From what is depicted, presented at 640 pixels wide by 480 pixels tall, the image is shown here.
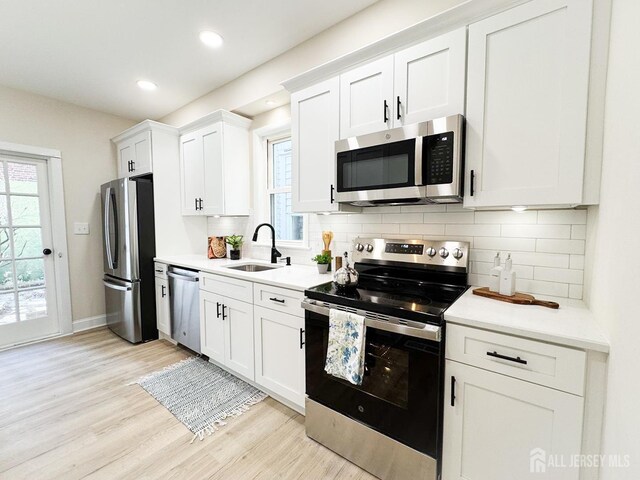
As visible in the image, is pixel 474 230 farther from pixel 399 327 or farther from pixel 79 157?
pixel 79 157

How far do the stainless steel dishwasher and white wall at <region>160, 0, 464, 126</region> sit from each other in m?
1.78

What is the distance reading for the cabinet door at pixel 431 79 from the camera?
4.90 ft

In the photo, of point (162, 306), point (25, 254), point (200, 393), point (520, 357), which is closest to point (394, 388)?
point (520, 357)

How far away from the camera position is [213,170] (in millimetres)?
3031

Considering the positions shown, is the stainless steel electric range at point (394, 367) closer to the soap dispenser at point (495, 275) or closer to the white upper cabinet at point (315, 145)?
the soap dispenser at point (495, 275)

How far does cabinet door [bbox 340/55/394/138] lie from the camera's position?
1.73m

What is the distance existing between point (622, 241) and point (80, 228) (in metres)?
4.78

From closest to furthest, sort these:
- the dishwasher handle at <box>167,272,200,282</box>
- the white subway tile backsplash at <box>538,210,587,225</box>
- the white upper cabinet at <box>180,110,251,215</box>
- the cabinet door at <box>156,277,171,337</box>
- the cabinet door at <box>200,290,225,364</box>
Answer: the white subway tile backsplash at <box>538,210,587,225</box> → the cabinet door at <box>200,290,225,364</box> → the dishwasher handle at <box>167,272,200,282</box> → the white upper cabinet at <box>180,110,251,215</box> → the cabinet door at <box>156,277,171,337</box>

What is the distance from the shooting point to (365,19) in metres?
2.02

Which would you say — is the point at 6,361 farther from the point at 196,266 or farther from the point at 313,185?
the point at 313,185

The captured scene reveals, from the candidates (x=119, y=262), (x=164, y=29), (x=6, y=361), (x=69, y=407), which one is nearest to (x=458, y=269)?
(x=164, y=29)

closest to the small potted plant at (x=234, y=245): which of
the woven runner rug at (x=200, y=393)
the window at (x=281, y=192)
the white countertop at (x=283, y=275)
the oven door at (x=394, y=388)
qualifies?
the white countertop at (x=283, y=275)

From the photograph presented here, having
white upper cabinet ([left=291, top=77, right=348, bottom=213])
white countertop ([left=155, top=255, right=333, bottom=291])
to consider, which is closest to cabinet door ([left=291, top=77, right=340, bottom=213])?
white upper cabinet ([left=291, top=77, right=348, bottom=213])

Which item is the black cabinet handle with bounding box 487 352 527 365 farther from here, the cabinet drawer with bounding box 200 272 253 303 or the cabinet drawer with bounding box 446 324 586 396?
the cabinet drawer with bounding box 200 272 253 303
